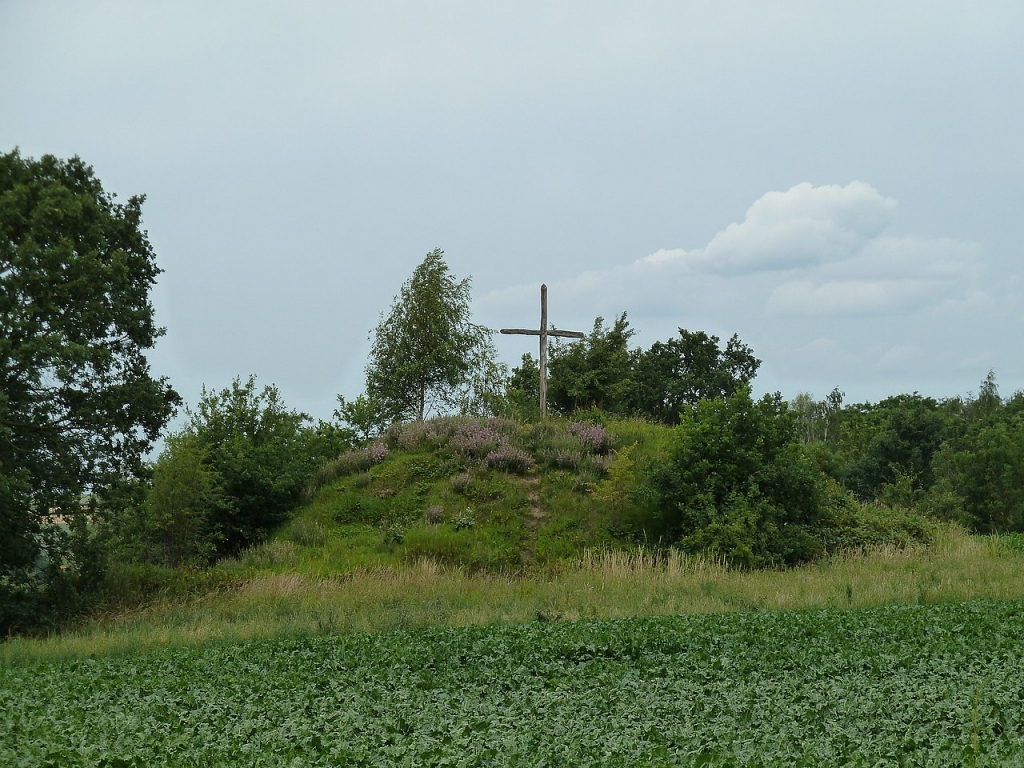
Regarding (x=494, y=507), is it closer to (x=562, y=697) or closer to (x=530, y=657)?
(x=530, y=657)

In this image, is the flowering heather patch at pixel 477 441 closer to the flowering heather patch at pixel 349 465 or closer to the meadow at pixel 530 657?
the flowering heather patch at pixel 349 465

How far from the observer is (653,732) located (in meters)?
8.32

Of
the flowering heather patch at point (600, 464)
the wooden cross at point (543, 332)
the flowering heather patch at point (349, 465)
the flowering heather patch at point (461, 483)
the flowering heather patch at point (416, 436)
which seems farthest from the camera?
the wooden cross at point (543, 332)

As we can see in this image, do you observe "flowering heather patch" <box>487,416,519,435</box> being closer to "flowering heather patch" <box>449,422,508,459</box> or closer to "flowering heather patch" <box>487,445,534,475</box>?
"flowering heather patch" <box>449,422,508,459</box>

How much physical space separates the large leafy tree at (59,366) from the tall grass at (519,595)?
257 centimetres

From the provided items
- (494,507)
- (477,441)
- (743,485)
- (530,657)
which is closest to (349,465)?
(477,441)

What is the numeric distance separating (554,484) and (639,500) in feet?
9.46

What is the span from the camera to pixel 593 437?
29641mm

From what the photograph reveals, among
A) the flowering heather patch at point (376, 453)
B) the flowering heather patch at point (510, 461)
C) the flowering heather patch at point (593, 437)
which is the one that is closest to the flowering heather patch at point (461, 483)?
the flowering heather patch at point (510, 461)

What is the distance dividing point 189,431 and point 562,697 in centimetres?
2296

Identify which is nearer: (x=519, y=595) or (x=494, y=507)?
(x=519, y=595)

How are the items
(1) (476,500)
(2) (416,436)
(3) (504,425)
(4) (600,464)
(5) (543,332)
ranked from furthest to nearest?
(5) (543,332) < (2) (416,436) < (3) (504,425) < (4) (600,464) < (1) (476,500)

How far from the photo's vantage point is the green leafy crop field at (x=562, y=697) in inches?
307

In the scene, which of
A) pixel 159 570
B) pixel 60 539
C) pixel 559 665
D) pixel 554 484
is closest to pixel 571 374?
pixel 554 484
